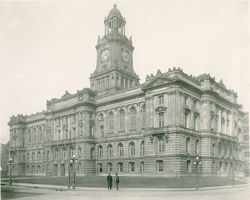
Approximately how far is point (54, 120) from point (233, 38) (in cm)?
5584

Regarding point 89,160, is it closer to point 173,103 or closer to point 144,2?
point 173,103

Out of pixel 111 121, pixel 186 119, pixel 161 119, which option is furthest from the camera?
pixel 111 121

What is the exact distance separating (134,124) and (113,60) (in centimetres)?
1890

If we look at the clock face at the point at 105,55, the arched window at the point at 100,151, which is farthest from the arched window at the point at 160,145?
the clock face at the point at 105,55

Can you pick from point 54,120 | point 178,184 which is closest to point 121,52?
point 54,120

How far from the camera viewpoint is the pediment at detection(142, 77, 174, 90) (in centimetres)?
5303

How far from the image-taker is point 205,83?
57.5m

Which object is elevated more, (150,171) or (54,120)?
(54,120)

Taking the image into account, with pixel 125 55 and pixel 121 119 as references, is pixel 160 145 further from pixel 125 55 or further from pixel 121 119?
pixel 125 55

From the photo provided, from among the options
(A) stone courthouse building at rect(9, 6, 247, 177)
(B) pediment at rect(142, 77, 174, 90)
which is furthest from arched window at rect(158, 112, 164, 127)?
(B) pediment at rect(142, 77, 174, 90)

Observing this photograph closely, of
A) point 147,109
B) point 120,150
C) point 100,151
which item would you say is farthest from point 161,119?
point 100,151

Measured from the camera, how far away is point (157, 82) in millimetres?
54469

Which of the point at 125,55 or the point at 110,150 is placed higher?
the point at 125,55

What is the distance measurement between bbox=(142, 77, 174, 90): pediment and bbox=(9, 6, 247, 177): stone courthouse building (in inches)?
4.6
